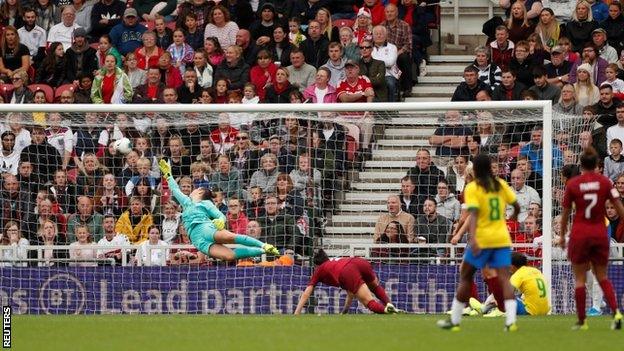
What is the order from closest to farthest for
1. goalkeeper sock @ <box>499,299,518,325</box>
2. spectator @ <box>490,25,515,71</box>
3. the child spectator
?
goalkeeper sock @ <box>499,299,518,325</box>, the child spectator, spectator @ <box>490,25,515,71</box>

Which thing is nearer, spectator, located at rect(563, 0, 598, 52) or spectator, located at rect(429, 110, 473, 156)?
spectator, located at rect(429, 110, 473, 156)

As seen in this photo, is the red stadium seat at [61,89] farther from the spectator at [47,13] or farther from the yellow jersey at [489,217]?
the yellow jersey at [489,217]

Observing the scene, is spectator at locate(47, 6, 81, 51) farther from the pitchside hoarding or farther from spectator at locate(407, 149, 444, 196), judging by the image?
spectator at locate(407, 149, 444, 196)

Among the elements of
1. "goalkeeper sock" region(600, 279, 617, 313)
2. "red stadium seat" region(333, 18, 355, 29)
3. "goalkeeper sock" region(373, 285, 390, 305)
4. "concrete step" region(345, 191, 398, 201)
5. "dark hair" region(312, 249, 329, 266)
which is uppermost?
"red stadium seat" region(333, 18, 355, 29)

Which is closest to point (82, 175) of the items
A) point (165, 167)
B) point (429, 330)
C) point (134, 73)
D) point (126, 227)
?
point (126, 227)

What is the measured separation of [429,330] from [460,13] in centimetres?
1309

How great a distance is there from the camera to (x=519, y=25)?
26.4 m

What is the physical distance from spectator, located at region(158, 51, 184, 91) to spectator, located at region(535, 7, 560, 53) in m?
6.25

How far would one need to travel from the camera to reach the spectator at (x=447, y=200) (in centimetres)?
2231

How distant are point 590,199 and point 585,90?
799 cm

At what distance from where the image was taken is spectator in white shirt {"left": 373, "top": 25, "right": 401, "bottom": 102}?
26.0m

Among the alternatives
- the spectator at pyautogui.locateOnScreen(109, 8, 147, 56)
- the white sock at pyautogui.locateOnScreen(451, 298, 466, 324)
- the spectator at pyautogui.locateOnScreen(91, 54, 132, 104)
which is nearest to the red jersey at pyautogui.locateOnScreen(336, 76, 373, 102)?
the spectator at pyautogui.locateOnScreen(91, 54, 132, 104)

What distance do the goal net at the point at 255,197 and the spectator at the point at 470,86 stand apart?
2.33m

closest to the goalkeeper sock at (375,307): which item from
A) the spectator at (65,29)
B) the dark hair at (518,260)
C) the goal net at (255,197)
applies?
the goal net at (255,197)
